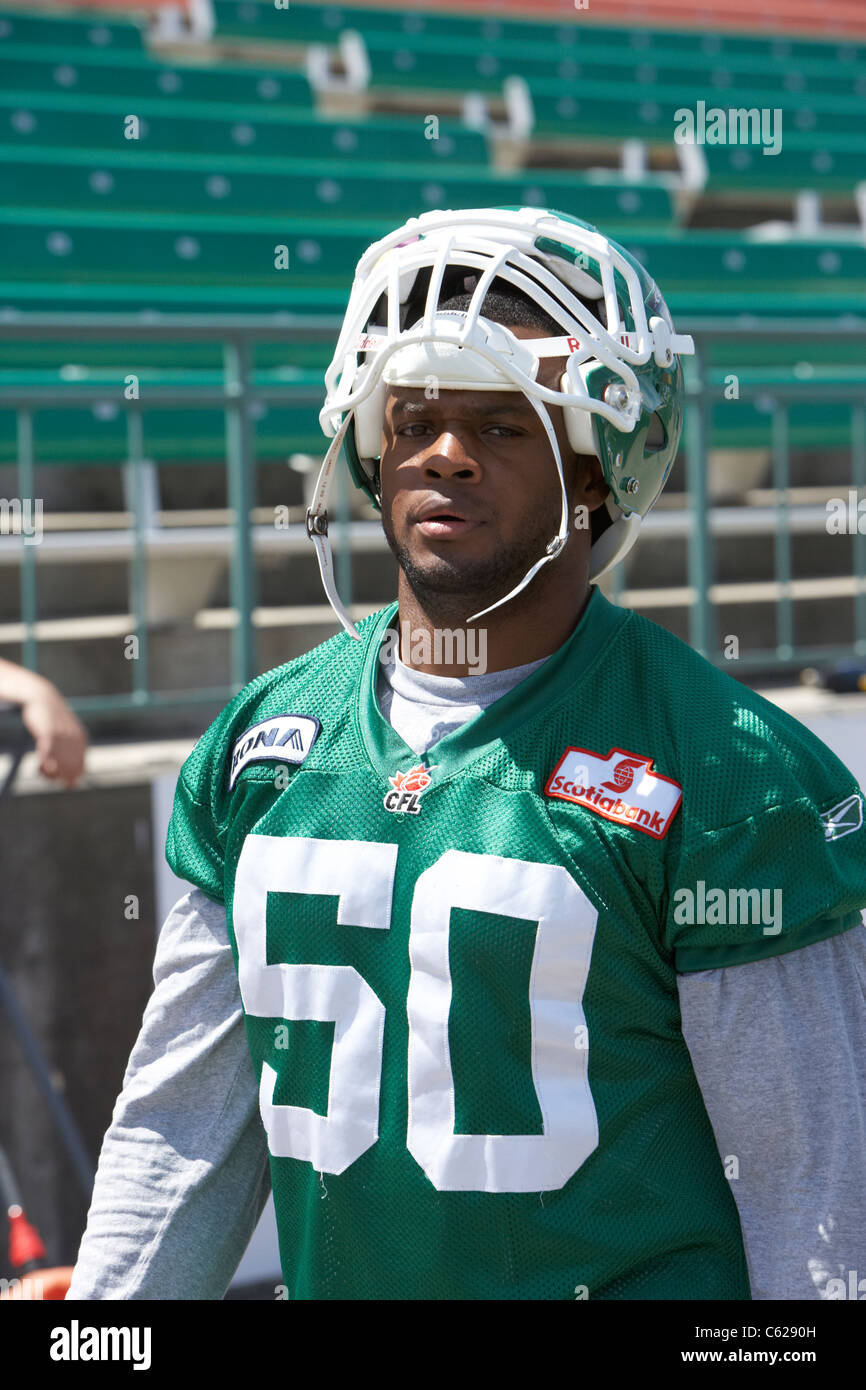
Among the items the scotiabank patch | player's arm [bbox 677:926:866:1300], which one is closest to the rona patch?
the scotiabank patch

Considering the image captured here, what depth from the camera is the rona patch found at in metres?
1.29

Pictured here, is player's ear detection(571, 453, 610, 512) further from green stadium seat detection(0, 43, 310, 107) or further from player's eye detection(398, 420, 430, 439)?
green stadium seat detection(0, 43, 310, 107)

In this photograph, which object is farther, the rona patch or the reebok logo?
the rona patch

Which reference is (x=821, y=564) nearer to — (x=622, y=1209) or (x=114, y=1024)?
(x=114, y=1024)

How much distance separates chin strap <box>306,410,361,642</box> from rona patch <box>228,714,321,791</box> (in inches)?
3.9

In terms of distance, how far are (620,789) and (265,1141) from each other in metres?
0.53

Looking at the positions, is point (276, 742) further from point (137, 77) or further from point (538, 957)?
point (137, 77)

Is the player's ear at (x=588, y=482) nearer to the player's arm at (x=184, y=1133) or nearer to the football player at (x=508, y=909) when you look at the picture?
the football player at (x=508, y=909)

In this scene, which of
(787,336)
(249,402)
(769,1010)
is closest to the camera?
(769,1010)

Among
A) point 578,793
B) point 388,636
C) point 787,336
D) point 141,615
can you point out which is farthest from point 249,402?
point 578,793

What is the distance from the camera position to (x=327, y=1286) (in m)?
1.23

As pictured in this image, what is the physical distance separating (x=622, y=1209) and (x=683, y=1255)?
7cm

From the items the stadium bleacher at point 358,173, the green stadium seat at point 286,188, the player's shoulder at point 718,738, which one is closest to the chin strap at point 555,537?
the player's shoulder at point 718,738

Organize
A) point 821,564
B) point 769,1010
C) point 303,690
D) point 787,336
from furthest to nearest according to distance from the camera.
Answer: point 821,564, point 787,336, point 303,690, point 769,1010
